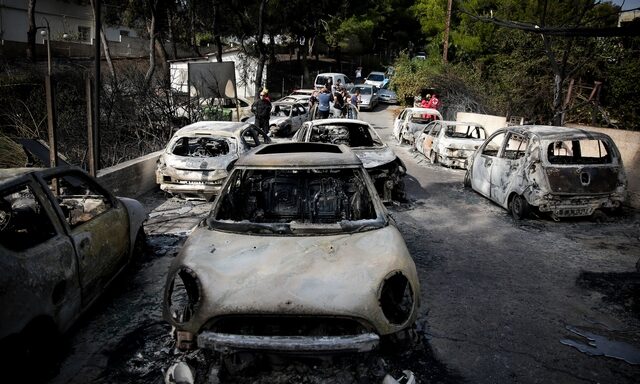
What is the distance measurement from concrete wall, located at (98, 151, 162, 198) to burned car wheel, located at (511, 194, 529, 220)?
7.19m

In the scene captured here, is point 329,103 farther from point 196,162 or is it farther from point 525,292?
point 525,292

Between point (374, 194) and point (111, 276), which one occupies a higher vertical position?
point (374, 194)

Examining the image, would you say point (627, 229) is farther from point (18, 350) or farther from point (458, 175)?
point (18, 350)

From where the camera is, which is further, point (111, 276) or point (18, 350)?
point (111, 276)

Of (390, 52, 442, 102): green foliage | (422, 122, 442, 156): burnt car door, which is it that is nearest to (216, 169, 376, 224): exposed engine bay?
(422, 122, 442, 156): burnt car door

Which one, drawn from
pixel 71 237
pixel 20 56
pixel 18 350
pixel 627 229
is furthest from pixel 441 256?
pixel 20 56

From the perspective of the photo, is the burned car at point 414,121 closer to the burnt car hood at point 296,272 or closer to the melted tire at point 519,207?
the melted tire at point 519,207

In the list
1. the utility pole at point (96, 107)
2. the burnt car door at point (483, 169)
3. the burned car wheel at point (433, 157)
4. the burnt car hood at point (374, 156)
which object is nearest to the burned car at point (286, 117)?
the burned car wheel at point (433, 157)

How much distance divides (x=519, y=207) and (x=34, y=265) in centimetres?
749

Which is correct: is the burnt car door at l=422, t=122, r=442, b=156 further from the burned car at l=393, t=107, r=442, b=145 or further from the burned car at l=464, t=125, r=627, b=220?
the burned car at l=464, t=125, r=627, b=220

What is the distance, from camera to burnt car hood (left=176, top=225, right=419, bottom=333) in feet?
10.2

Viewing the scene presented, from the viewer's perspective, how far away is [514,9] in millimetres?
21984

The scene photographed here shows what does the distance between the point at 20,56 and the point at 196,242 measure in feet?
93.5

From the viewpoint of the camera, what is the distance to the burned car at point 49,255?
3.16m
